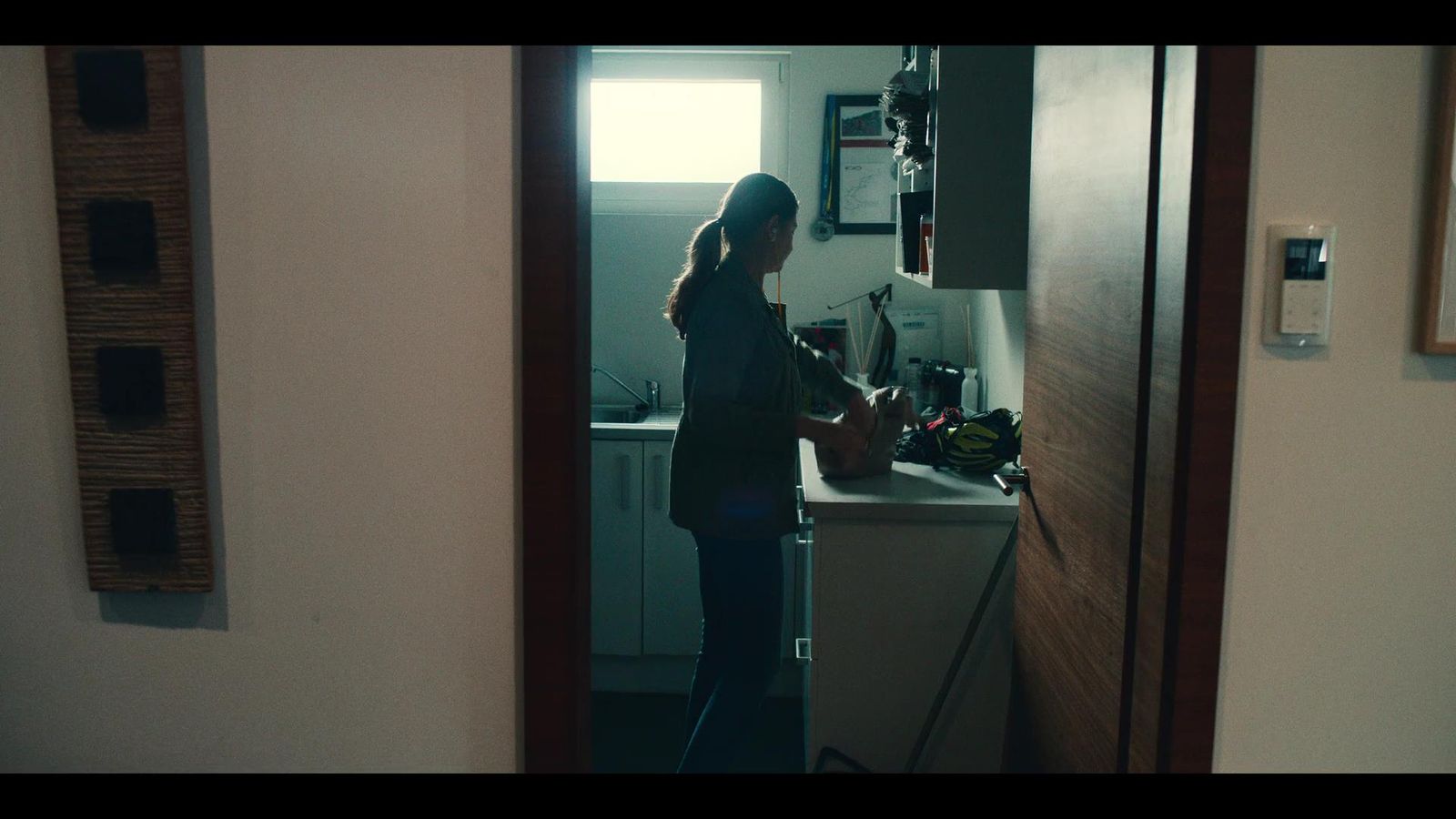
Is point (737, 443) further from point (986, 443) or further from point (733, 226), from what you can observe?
point (986, 443)

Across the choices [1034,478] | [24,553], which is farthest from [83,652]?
[1034,478]

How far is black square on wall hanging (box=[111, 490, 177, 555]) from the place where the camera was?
1.26 m

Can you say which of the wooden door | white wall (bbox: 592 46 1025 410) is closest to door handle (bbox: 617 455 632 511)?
white wall (bbox: 592 46 1025 410)

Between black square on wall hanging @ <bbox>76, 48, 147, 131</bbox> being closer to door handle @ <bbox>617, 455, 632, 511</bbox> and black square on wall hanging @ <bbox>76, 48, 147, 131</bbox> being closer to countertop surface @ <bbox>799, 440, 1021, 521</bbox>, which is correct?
countertop surface @ <bbox>799, 440, 1021, 521</bbox>

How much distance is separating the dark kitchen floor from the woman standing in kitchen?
588mm

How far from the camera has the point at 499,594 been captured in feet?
4.18

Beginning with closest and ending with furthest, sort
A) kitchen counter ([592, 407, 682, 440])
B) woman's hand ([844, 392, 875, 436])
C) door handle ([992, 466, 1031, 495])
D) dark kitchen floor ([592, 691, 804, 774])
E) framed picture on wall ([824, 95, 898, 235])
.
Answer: door handle ([992, 466, 1031, 495]) → woman's hand ([844, 392, 875, 436]) → dark kitchen floor ([592, 691, 804, 774]) → kitchen counter ([592, 407, 682, 440]) → framed picture on wall ([824, 95, 898, 235])

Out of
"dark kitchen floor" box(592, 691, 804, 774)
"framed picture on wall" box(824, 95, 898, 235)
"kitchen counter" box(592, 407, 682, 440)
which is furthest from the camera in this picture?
"framed picture on wall" box(824, 95, 898, 235)

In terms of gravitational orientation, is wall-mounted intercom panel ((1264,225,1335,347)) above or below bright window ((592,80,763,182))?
below

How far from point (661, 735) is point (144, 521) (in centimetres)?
208

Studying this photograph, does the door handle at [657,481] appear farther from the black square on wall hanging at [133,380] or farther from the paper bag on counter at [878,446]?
the black square on wall hanging at [133,380]

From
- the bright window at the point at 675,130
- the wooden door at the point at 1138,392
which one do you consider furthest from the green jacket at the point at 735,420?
the bright window at the point at 675,130
